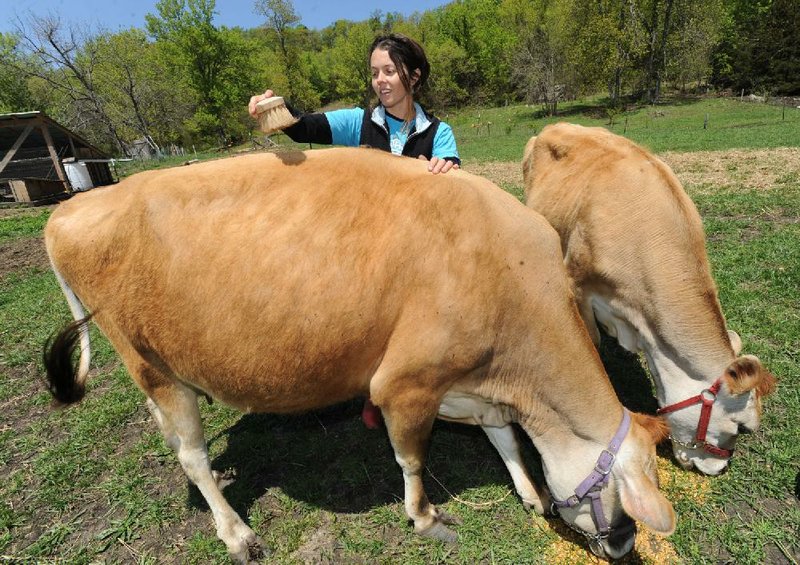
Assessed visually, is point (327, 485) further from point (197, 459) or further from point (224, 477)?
point (197, 459)

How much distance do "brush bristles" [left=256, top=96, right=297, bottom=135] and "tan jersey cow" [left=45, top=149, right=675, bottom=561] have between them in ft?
0.93

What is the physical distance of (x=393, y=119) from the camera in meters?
3.71

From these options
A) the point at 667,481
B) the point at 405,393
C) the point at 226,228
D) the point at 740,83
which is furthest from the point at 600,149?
the point at 740,83

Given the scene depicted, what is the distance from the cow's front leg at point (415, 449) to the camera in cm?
259

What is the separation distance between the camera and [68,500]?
11.4ft

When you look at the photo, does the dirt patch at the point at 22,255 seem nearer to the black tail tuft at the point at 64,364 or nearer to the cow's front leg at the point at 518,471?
the black tail tuft at the point at 64,364

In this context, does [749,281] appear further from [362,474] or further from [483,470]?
[362,474]

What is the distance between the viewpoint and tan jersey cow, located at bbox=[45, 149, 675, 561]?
2.41m

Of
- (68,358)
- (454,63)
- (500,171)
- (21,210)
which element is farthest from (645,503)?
(454,63)

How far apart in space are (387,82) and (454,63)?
68926 mm

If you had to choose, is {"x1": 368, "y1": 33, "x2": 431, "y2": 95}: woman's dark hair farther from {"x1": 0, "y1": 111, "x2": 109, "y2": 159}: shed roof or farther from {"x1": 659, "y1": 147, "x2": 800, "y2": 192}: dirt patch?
{"x1": 0, "y1": 111, "x2": 109, "y2": 159}: shed roof

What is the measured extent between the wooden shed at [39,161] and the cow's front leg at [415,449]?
2062 cm

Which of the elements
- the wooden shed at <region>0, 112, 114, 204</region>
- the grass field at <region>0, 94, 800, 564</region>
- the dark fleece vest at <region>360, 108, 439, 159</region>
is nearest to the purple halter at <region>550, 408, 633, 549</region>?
the grass field at <region>0, 94, 800, 564</region>

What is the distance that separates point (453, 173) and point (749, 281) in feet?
17.4
